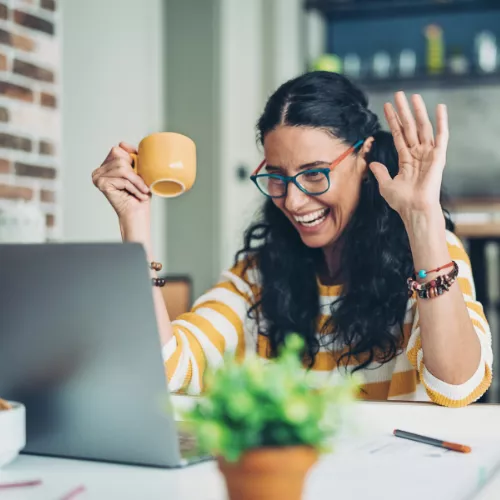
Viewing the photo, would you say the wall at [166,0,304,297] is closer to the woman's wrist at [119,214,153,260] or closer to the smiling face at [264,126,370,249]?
the smiling face at [264,126,370,249]

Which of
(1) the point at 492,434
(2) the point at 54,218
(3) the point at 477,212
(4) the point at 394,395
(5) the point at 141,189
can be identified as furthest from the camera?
(3) the point at 477,212

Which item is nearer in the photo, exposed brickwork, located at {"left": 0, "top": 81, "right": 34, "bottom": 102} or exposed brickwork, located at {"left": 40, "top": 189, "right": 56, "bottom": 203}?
exposed brickwork, located at {"left": 0, "top": 81, "right": 34, "bottom": 102}

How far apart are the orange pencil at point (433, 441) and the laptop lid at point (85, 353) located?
283 mm

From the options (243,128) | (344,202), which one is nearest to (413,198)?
(344,202)

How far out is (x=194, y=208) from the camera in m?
4.45

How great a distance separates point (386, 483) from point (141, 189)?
767mm

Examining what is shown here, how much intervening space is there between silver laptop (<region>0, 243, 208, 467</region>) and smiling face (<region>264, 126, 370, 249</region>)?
2.40 ft

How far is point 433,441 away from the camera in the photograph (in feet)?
3.11

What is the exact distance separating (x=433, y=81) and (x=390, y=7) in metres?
0.57

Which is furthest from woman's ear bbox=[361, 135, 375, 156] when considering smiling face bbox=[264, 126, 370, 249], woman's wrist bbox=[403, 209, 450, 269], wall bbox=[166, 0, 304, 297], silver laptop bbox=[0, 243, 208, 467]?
wall bbox=[166, 0, 304, 297]

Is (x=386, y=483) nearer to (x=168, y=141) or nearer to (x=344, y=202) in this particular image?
(x=168, y=141)

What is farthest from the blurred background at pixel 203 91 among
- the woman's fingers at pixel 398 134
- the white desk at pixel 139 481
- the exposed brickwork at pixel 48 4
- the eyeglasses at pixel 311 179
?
the white desk at pixel 139 481

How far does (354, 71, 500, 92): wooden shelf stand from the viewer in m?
5.27

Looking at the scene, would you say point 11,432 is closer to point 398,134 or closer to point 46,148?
point 398,134
